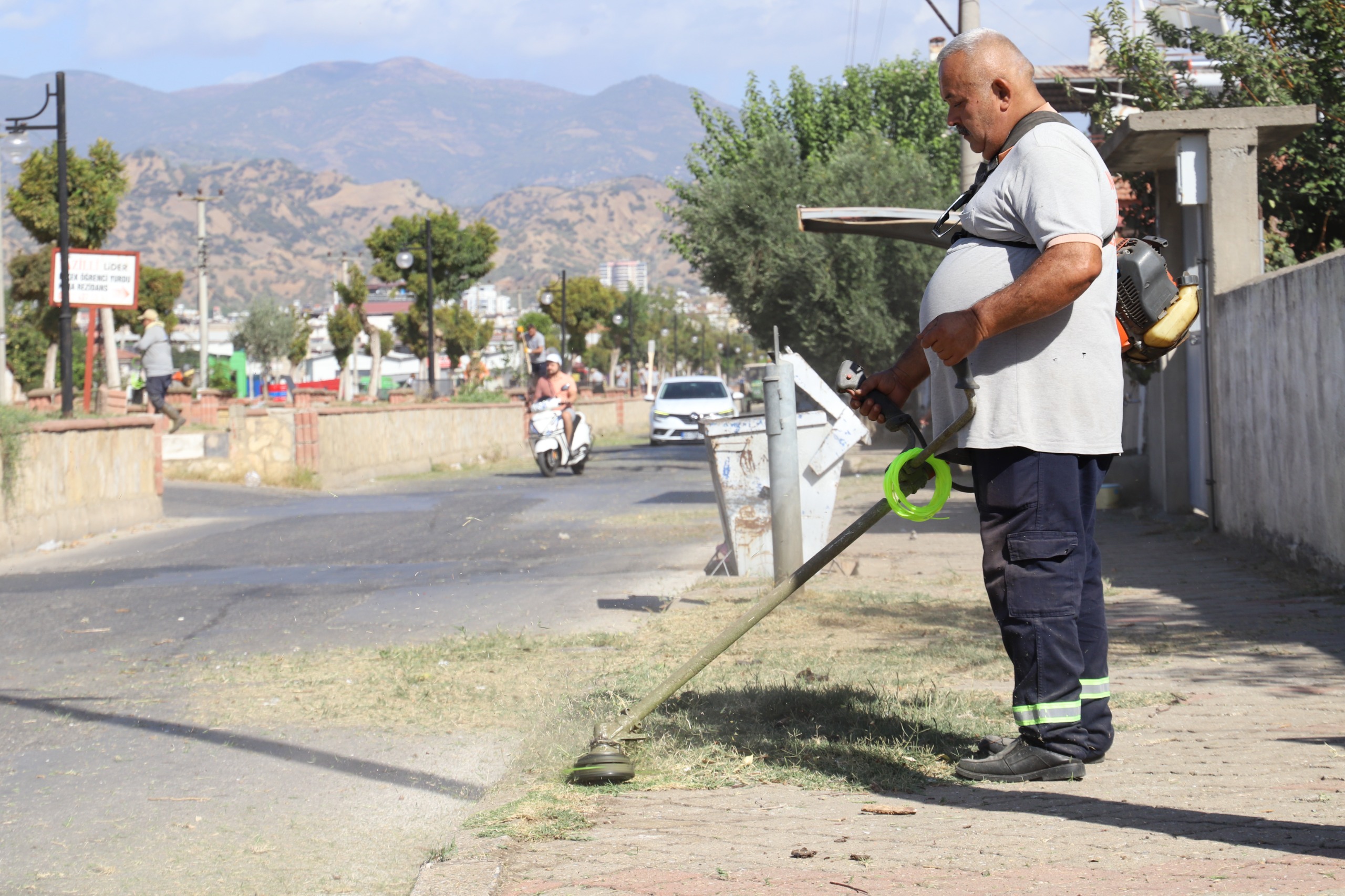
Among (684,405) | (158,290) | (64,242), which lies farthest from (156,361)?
(158,290)

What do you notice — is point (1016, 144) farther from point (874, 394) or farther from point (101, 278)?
point (101, 278)

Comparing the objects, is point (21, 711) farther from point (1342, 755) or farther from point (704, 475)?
point (704, 475)

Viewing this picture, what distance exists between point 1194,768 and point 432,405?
2153 centimetres

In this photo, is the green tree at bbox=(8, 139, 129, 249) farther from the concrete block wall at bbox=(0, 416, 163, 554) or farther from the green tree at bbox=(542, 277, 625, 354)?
the green tree at bbox=(542, 277, 625, 354)

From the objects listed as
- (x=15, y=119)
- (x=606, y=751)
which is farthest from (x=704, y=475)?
(x=606, y=751)

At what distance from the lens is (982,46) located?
3.46 metres

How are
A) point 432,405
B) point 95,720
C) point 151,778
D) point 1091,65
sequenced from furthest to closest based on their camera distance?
point 1091,65 → point 432,405 → point 95,720 → point 151,778

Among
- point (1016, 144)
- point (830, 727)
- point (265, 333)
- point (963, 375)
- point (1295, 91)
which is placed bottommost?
point (830, 727)

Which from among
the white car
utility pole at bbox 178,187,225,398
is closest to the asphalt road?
the white car

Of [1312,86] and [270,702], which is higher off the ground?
[1312,86]

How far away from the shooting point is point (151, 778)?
4.13 m

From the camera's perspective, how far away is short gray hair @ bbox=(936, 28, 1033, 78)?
3463mm

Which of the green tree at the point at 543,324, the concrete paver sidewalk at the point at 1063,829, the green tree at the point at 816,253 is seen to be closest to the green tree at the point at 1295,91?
the concrete paver sidewalk at the point at 1063,829

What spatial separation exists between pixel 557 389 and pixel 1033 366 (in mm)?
17232
